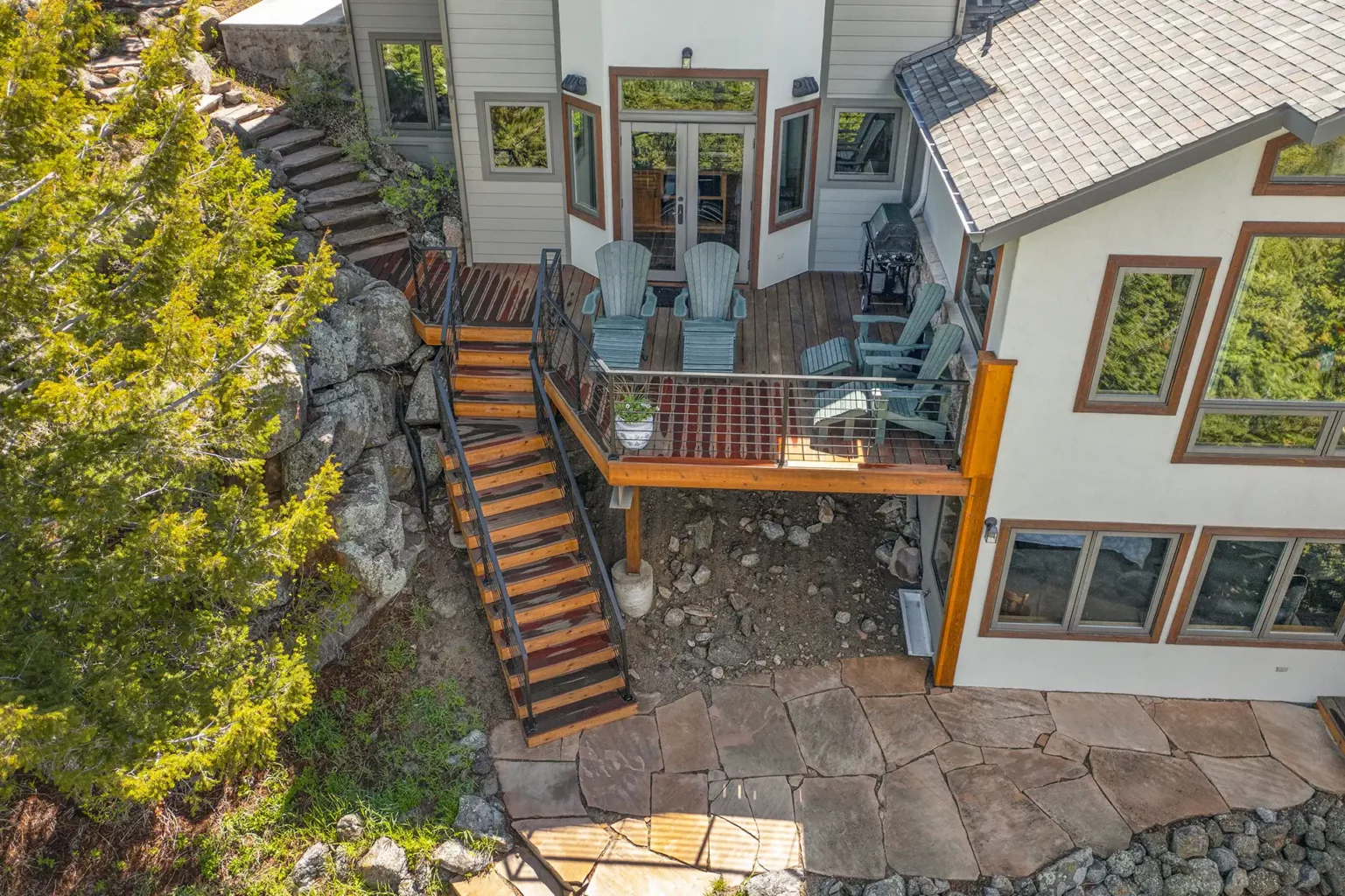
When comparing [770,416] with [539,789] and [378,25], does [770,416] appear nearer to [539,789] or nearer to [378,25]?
[539,789]

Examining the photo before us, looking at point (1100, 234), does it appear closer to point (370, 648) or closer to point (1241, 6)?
point (1241, 6)

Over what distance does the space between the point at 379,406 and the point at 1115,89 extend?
308 inches

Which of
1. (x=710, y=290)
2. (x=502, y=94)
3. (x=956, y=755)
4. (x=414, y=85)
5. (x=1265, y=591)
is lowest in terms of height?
(x=956, y=755)

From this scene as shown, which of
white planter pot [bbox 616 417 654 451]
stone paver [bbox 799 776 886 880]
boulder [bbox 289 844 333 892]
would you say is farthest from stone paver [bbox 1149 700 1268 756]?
boulder [bbox 289 844 333 892]

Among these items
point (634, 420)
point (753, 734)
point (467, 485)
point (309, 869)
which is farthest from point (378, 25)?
point (309, 869)

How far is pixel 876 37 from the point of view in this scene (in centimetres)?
1182

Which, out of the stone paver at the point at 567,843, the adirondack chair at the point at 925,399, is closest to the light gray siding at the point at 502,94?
the adirondack chair at the point at 925,399

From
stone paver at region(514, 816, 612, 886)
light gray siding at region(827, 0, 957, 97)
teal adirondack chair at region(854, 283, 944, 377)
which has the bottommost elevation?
stone paver at region(514, 816, 612, 886)

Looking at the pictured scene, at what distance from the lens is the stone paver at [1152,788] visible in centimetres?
927

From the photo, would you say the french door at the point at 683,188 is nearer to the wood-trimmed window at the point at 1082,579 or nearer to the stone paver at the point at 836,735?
the wood-trimmed window at the point at 1082,579

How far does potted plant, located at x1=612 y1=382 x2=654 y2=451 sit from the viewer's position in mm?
9430

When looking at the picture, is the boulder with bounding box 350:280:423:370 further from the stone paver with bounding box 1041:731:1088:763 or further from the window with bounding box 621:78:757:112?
the stone paver with bounding box 1041:731:1088:763

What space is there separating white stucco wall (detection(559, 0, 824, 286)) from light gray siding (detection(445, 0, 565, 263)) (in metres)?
0.43

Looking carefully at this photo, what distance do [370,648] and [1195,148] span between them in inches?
345
